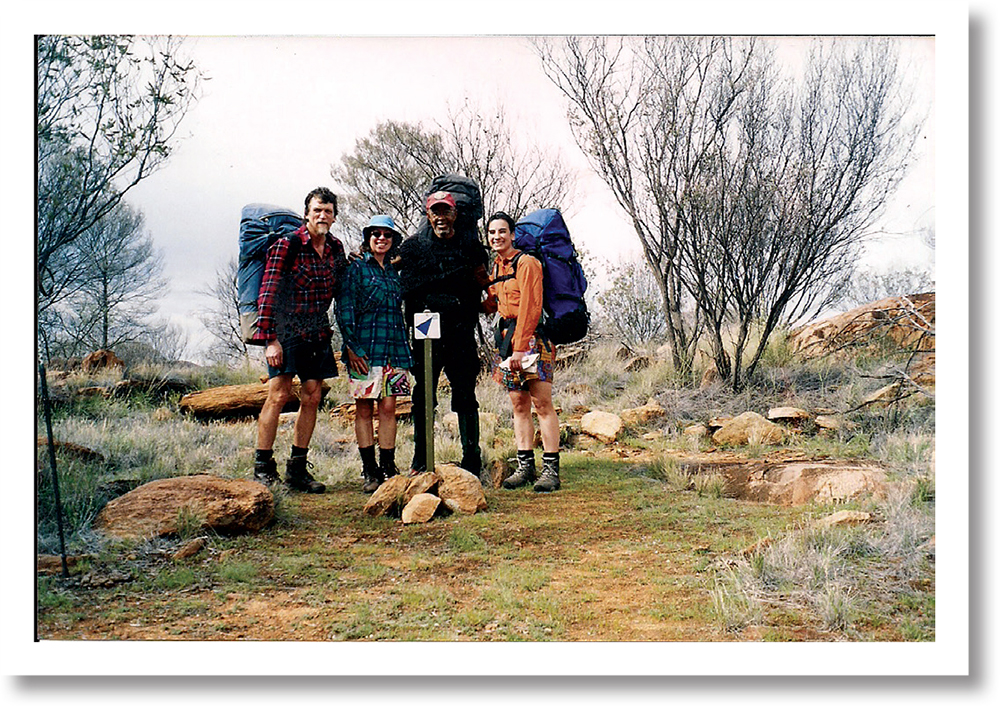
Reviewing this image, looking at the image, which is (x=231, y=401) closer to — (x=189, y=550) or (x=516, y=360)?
(x=189, y=550)

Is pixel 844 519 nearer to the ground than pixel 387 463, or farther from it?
nearer to the ground

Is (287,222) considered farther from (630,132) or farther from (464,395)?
(630,132)

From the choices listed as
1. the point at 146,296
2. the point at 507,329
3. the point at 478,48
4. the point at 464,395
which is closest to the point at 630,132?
the point at 478,48

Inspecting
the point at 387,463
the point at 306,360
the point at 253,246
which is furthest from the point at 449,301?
the point at 253,246

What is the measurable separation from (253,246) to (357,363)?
36.9 inches

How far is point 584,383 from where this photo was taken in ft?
17.5

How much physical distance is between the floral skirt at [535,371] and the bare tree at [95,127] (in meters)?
2.39

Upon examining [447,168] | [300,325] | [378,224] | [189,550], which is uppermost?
[447,168]

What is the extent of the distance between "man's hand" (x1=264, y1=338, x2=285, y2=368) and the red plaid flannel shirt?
43 millimetres

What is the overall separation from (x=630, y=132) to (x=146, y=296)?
3.16 metres

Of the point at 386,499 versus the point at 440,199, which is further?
the point at 440,199

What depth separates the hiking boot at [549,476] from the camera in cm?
526

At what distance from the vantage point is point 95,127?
5.05 metres

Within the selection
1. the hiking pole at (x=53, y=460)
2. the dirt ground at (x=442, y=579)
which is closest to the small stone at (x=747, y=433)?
the dirt ground at (x=442, y=579)
